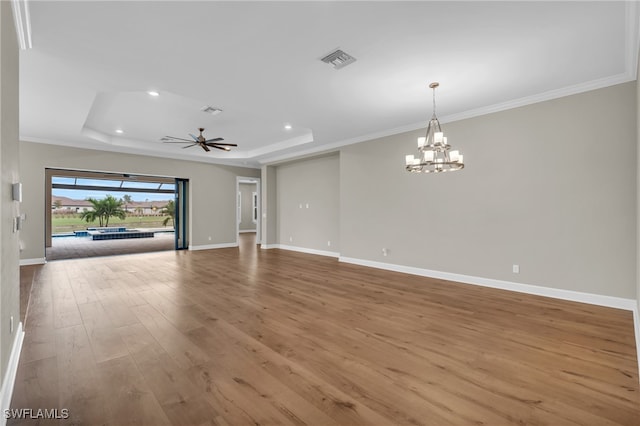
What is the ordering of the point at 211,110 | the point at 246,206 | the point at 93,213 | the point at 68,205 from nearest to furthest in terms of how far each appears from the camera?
the point at 211,110
the point at 68,205
the point at 93,213
the point at 246,206

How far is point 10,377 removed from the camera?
1920mm

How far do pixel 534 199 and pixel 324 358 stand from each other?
376 cm

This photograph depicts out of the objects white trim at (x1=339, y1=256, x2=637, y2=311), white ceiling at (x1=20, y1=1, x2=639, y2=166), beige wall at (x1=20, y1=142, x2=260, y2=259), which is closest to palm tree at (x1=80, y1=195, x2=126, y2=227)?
beige wall at (x1=20, y1=142, x2=260, y2=259)

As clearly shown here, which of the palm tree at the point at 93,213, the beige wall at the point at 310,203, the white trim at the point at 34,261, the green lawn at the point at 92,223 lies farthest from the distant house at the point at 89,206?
the beige wall at the point at 310,203

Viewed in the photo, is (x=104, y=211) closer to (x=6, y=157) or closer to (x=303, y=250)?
(x=303, y=250)

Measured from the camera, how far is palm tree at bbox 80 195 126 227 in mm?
13641

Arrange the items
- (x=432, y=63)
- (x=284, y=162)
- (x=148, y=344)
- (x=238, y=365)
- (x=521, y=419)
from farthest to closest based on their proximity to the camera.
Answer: (x=284, y=162)
(x=432, y=63)
(x=148, y=344)
(x=238, y=365)
(x=521, y=419)

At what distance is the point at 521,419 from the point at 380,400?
793 mm

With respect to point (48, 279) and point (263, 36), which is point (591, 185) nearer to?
point (263, 36)

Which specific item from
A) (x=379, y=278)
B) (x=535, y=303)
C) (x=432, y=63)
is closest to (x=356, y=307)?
(x=379, y=278)

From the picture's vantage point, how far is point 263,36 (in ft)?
8.91

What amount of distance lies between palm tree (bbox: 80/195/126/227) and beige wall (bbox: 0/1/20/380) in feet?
45.2

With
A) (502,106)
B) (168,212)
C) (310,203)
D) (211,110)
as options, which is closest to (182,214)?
(310,203)

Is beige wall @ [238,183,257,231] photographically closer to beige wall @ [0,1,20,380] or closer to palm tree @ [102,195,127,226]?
palm tree @ [102,195,127,226]
